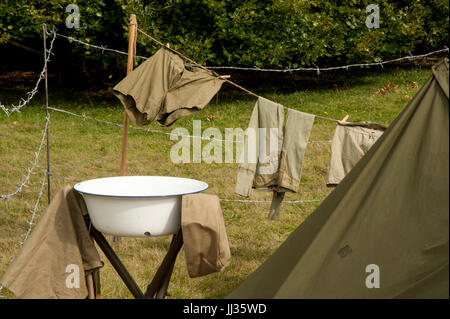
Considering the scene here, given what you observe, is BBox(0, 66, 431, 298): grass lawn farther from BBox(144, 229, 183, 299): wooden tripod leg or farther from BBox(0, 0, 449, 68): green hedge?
BBox(0, 0, 449, 68): green hedge

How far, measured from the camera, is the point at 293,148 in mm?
3857

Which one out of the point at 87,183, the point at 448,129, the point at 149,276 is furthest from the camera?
the point at 149,276

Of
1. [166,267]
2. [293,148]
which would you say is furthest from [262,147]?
[166,267]

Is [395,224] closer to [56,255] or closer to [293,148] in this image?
[293,148]

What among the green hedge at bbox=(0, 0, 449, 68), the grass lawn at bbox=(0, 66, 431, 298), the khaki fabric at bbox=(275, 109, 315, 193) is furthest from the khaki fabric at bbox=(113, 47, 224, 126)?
the green hedge at bbox=(0, 0, 449, 68)

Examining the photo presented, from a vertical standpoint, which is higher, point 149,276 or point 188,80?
point 188,80

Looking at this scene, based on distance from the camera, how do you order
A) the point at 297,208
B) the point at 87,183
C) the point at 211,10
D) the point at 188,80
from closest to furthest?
the point at 87,183, the point at 188,80, the point at 297,208, the point at 211,10

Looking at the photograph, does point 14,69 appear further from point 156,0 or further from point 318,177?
point 318,177

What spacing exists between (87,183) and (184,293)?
3.77ft

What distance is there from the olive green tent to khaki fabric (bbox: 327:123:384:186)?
1.03 meters

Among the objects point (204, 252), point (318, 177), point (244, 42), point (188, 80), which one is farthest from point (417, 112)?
point (244, 42)

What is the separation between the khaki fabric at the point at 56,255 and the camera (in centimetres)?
319

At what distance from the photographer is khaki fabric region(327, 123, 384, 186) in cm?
378

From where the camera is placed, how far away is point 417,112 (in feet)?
8.63
